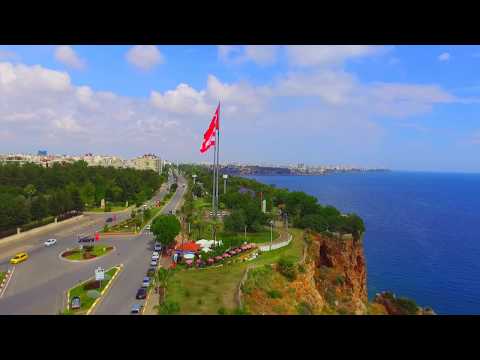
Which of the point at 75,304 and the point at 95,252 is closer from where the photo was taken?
the point at 75,304

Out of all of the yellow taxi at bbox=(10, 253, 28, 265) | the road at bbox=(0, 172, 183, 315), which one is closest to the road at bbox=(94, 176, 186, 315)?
the road at bbox=(0, 172, 183, 315)

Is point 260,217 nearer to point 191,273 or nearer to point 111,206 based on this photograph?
point 191,273

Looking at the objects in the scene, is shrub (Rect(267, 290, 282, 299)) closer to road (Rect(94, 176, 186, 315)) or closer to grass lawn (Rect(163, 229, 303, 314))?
grass lawn (Rect(163, 229, 303, 314))

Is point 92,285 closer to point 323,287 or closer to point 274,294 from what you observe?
point 274,294

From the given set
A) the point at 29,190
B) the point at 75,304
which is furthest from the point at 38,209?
the point at 75,304
